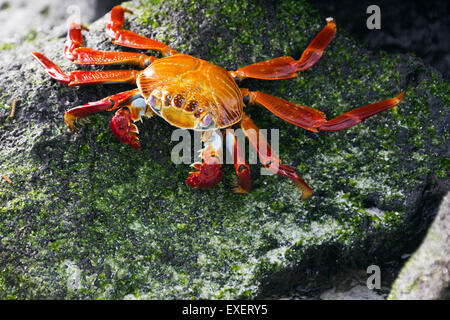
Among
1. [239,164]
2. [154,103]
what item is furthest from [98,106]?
[239,164]

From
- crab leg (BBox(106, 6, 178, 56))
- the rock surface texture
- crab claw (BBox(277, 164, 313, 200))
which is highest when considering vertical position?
crab leg (BBox(106, 6, 178, 56))

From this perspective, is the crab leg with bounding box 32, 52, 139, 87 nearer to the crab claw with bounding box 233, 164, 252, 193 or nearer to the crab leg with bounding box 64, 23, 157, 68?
the crab leg with bounding box 64, 23, 157, 68

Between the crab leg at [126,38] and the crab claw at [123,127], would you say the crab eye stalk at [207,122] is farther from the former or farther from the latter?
the crab leg at [126,38]

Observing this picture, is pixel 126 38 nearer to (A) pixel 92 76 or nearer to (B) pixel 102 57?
(B) pixel 102 57

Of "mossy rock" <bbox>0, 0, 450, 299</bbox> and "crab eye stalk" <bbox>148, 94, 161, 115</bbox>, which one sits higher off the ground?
"crab eye stalk" <bbox>148, 94, 161, 115</bbox>

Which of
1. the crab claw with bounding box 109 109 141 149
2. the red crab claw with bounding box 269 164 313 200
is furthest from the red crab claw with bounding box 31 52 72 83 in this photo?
the red crab claw with bounding box 269 164 313 200

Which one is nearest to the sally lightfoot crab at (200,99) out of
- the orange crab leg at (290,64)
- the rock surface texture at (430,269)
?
the orange crab leg at (290,64)

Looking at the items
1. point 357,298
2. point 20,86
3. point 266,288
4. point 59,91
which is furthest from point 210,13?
point 357,298

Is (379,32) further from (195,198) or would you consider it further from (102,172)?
(102,172)
